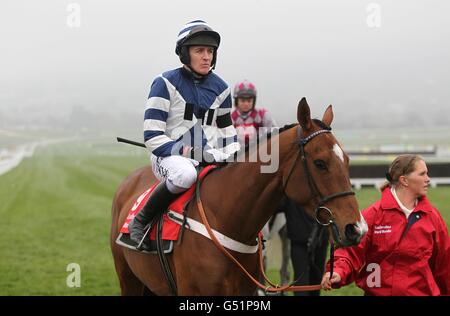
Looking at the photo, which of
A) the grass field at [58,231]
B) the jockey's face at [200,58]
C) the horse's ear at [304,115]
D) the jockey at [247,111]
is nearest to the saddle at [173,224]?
the jockey's face at [200,58]

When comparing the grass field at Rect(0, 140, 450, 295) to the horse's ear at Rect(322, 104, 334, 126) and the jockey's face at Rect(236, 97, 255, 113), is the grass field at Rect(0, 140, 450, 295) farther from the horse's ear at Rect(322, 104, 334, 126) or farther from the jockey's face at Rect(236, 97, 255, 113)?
the horse's ear at Rect(322, 104, 334, 126)

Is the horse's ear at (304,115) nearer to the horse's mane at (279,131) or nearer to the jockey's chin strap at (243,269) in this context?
the horse's mane at (279,131)

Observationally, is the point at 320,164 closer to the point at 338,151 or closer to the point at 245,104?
the point at 338,151

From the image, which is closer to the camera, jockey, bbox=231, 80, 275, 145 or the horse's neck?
the horse's neck

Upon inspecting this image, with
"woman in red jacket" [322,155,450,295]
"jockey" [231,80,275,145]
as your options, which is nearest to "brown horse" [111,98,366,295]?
"woman in red jacket" [322,155,450,295]

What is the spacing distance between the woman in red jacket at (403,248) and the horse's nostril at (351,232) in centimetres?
41

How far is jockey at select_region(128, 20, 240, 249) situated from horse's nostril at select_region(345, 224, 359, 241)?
1095 millimetres

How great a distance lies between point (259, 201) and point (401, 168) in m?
0.91

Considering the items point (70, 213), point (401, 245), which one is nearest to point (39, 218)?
point (70, 213)

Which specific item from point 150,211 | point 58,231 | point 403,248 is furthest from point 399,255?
point 58,231

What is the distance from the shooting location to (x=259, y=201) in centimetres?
356

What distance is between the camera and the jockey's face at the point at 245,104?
22.0 feet

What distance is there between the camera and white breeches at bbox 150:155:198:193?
373 centimetres

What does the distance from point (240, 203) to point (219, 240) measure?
26 centimetres
